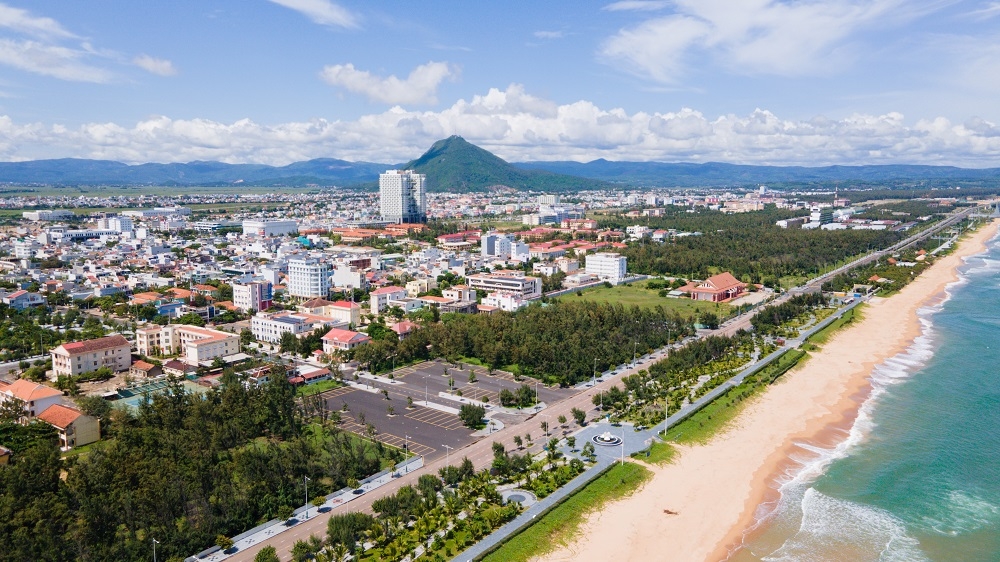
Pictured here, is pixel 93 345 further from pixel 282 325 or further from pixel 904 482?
pixel 904 482

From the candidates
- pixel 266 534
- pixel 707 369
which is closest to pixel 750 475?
pixel 707 369

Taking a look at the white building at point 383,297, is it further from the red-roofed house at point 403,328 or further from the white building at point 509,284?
the white building at point 509,284

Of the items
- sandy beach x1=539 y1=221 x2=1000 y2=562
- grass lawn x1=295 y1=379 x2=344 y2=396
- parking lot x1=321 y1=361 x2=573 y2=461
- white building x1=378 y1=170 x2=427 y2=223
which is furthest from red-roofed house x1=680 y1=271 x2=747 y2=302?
white building x1=378 y1=170 x2=427 y2=223

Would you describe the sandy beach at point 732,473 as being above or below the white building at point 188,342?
below

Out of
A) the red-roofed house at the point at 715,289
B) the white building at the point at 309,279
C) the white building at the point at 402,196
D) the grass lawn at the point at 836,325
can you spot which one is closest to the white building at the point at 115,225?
the white building at the point at 402,196

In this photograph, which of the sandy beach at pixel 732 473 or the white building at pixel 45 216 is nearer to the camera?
the sandy beach at pixel 732 473

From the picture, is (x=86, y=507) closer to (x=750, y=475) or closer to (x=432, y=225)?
(x=750, y=475)

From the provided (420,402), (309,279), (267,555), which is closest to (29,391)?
(420,402)
